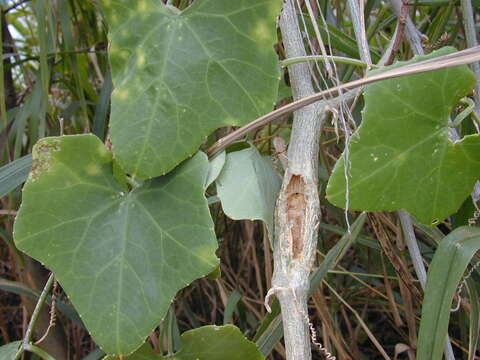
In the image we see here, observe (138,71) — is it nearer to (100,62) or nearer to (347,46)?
(347,46)

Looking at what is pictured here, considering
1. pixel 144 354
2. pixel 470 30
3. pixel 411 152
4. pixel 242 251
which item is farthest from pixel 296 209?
pixel 242 251

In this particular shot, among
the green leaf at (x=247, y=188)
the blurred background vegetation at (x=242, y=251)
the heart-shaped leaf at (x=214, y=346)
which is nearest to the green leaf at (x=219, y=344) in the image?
the heart-shaped leaf at (x=214, y=346)

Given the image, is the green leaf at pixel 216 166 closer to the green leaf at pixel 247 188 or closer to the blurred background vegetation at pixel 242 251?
the green leaf at pixel 247 188

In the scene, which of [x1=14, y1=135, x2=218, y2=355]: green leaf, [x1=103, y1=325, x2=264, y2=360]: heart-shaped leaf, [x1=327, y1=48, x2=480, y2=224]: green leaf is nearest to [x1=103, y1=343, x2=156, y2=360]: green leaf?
[x1=103, y1=325, x2=264, y2=360]: heart-shaped leaf

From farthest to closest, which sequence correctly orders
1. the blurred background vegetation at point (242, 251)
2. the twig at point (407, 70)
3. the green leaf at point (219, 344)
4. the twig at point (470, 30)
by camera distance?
the blurred background vegetation at point (242, 251) < the twig at point (470, 30) < the green leaf at point (219, 344) < the twig at point (407, 70)

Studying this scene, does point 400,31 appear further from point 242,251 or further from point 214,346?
point 242,251

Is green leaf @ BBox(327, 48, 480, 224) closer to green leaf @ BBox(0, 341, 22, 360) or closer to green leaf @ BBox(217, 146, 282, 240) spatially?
green leaf @ BBox(217, 146, 282, 240)
